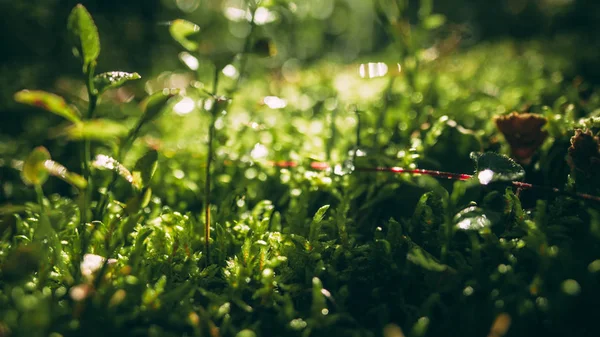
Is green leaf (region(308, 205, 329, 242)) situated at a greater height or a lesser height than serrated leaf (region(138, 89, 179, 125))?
lesser

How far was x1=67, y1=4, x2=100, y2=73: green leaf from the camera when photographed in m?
0.81

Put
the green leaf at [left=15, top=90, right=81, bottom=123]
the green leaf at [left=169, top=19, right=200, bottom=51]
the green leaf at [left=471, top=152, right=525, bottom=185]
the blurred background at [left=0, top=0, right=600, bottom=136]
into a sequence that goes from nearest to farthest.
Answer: the green leaf at [left=15, top=90, right=81, bottom=123], the green leaf at [left=471, top=152, right=525, bottom=185], the green leaf at [left=169, top=19, right=200, bottom=51], the blurred background at [left=0, top=0, right=600, bottom=136]

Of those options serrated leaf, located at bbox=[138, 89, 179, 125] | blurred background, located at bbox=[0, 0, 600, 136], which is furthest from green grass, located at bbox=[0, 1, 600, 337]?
blurred background, located at bbox=[0, 0, 600, 136]

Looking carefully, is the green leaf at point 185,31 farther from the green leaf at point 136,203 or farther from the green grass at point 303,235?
the green leaf at point 136,203

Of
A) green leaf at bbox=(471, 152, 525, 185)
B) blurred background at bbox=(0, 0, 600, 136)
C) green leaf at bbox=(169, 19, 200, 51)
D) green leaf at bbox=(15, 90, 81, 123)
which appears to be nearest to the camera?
green leaf at bbox=(15, 90, 81, 123)

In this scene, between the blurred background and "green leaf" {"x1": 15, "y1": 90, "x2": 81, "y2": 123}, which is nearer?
"green leaf" {"x1": 15, "y1": 90, "x2": 81, "y2": 123}

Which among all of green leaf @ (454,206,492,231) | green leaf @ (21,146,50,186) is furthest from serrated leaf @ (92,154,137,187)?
green leaf @ (454,206,492,231)

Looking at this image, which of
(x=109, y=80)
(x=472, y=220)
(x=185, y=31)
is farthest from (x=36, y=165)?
(x=472, y=220)

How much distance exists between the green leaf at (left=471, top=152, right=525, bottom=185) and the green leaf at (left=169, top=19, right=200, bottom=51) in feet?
2.29

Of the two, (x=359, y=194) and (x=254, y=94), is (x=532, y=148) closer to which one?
(x=359, y=194)

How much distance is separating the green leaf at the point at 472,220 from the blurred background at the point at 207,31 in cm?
66

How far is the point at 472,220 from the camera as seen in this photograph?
750 millimetres

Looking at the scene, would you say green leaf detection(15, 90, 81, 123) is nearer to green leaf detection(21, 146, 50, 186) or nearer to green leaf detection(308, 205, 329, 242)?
green leaf detection(21, 146, 50, 186)

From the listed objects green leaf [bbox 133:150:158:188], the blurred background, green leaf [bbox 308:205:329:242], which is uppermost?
the blurred background
